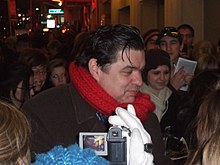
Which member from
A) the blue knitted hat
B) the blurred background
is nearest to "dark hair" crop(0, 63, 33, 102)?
the blue knitted hat

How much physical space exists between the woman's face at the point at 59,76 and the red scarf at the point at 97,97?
8.03ft

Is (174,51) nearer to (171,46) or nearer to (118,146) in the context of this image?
(171,46)

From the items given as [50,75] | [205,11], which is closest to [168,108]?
[50,75]

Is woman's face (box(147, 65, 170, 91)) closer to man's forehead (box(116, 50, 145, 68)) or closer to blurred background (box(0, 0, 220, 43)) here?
man's forehead (box(116, 50, 145, 68))

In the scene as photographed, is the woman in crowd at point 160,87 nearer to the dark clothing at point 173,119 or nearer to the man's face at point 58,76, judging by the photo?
the dark clothing at point 173,119

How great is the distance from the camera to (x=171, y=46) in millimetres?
5082

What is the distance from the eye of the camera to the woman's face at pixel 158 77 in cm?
397

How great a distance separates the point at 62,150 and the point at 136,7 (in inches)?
473

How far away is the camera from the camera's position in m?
1.68

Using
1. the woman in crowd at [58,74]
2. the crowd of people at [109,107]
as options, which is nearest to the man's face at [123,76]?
the crowd of people at [109,107]

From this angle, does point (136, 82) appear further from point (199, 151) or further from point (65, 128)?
point (199, 151)

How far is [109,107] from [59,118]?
23 cm

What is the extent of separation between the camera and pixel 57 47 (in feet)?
27.6

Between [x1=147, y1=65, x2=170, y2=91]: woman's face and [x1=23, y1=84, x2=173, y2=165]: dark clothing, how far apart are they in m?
1.57
